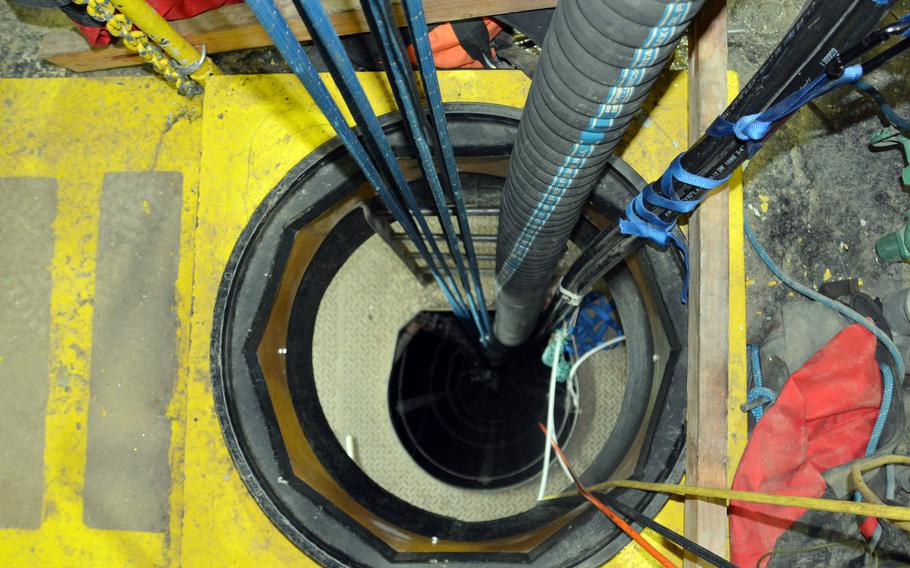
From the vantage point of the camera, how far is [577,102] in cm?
107

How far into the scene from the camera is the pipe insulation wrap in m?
0.92

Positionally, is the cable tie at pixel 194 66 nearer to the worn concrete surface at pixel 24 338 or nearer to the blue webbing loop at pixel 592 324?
the worn concrete surface at pixel 24 338

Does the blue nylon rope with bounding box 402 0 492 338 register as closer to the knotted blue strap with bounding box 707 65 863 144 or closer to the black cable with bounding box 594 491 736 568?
the knotted blue strap with bounding box 707 65 863 144

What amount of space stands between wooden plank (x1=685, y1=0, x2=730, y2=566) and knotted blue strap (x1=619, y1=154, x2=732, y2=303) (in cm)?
26

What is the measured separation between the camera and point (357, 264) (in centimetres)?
295

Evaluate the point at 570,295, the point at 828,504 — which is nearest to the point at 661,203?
the point at 828,504

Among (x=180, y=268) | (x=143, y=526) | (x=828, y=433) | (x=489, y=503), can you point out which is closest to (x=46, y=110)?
(x=180, y=268)

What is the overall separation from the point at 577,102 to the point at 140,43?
4.17 feet

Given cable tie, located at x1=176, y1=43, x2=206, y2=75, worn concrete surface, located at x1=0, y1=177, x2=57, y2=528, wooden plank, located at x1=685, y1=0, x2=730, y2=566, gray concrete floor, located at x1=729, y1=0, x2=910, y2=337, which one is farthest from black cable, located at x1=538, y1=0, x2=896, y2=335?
worn concrete surface, located at x1=0, y1=177, x2=57, y2=528

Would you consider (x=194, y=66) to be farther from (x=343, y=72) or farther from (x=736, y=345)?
(x=736, y=345)

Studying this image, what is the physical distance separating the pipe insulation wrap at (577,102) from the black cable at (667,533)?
0.64 meters

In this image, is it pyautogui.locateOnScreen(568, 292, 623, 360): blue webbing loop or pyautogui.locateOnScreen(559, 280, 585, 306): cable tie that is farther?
pyautogui.locateOnScreen(568, 292, 623, 360): blue webbing loop

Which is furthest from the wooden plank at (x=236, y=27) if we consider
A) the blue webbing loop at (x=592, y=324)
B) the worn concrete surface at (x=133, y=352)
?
the blue webbing loop at (x=592, y=324)

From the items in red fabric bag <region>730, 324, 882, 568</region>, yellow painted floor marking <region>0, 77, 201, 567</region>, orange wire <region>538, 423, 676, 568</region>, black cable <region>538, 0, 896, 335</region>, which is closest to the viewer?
black cable <region>538, 0, 896, 335</region>
